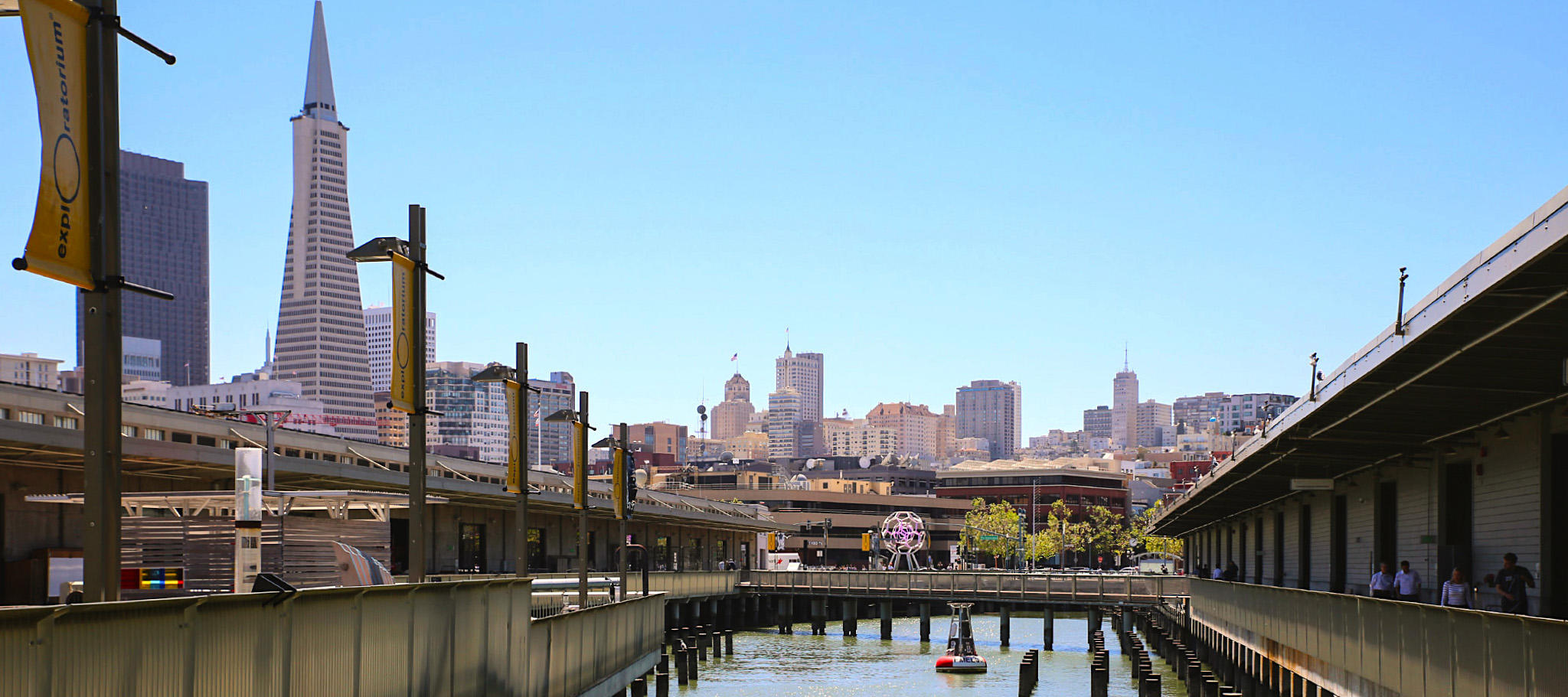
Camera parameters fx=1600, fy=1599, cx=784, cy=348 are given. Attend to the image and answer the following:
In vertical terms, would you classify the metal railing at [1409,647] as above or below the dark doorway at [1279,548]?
above

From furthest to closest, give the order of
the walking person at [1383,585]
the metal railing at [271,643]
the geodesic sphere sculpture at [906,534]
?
the geodesic sphere sculpture at [906,534] → the walking person at [1383,585] → the metal railing at [271,643]

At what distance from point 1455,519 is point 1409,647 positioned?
48.7 ft

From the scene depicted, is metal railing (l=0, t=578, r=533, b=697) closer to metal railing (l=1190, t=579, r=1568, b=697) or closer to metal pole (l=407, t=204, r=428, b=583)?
metal pole (l=407, t=204, r=428, b=583)

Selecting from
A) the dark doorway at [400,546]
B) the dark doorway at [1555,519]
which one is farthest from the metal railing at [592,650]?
the dark doorway at [400,546]

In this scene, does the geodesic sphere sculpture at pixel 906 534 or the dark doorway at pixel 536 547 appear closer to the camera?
the dark doorway at pixel 536 547

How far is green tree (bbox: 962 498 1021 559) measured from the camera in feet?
533

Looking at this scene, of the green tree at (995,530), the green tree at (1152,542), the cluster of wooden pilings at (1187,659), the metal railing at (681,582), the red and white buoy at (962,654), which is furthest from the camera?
the green tree at (1152,542)

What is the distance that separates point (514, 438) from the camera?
1164 inches

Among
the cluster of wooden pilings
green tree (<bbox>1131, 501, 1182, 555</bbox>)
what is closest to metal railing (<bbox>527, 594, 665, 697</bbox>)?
the cluster of wooden pilings

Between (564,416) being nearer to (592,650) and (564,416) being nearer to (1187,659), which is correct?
(592,650)

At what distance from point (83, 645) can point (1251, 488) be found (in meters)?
45.3

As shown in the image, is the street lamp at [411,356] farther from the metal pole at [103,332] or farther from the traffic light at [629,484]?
the traffic light at [629,484]

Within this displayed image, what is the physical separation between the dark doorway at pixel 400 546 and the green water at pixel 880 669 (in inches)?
460

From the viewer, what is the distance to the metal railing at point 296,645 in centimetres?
928
